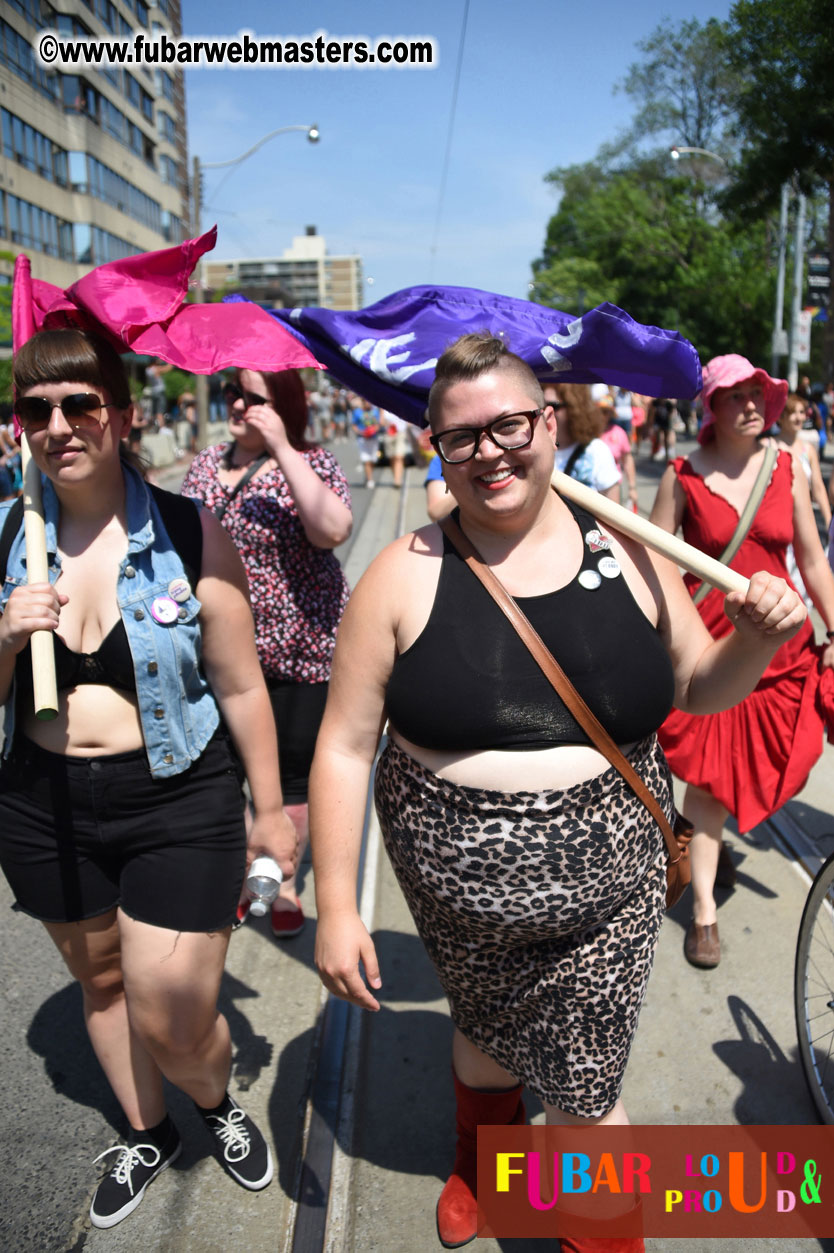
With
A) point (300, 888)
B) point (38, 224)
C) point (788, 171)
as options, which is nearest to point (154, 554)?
point (300, 888)

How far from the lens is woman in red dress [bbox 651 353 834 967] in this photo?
3367 mm

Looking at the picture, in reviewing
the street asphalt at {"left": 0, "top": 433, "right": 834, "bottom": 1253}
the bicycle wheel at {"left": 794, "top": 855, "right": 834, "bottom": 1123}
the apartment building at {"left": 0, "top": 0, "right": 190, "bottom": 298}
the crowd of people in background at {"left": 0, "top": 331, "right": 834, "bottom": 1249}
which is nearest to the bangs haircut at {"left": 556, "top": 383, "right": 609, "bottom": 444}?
the crowd of people in background at {"left": 0, "top": 331, "right": 834, "bottom": 1249}

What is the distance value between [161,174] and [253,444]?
49.2 meters

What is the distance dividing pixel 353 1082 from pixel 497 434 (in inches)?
79.7

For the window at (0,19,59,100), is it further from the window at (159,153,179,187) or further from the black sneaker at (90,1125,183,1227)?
the window at (159,153,179,187)

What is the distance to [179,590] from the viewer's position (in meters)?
2.19

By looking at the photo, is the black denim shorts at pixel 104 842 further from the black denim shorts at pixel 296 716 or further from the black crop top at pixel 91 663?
the black denim shorts at pixel 296 716

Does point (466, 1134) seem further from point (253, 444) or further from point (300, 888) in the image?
point (253, 444)

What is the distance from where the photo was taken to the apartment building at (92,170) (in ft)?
86.3

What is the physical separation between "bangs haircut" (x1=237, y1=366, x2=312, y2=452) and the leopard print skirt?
155 cm

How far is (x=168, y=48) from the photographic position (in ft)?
13.4

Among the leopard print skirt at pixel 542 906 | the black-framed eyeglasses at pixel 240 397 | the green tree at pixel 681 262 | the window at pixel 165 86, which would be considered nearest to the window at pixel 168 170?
the window at pixel 165 86

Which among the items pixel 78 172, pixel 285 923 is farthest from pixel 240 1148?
pixel 78 172

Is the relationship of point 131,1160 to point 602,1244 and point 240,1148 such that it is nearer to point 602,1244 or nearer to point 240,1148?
point 240,1148
